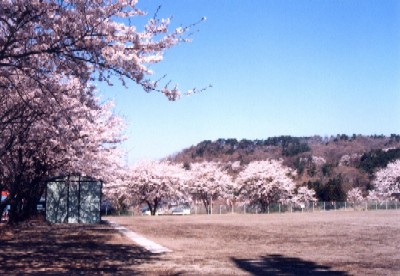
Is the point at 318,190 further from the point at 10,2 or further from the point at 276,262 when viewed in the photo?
the point at 10,2

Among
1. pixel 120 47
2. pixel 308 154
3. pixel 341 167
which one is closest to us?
pixel 120 47

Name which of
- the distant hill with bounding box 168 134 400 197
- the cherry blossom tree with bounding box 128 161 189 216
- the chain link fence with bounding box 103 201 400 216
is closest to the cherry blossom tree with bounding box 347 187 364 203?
the distant hill with bounding box 168 134 400 197

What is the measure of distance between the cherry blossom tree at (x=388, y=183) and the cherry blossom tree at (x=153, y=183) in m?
35.3

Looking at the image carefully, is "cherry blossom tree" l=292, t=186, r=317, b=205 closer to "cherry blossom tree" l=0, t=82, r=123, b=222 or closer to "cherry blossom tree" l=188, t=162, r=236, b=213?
"cherry blossom tree" l=188, t=162, r=236, b=213

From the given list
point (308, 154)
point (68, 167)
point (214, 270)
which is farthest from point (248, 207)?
point (308, 154)

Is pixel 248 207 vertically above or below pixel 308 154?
below

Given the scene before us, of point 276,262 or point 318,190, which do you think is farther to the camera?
point 318,190

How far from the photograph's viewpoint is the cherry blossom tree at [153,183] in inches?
2638

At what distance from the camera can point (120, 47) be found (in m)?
8.59

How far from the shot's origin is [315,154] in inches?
6132

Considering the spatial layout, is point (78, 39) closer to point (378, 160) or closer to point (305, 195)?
point (305, 195)

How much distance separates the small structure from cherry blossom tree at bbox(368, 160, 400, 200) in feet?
212

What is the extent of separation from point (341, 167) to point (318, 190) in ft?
156

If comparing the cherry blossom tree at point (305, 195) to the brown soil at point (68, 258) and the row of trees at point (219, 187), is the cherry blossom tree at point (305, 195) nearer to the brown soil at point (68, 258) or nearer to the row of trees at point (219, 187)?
the row of trees at point (219, 187)
